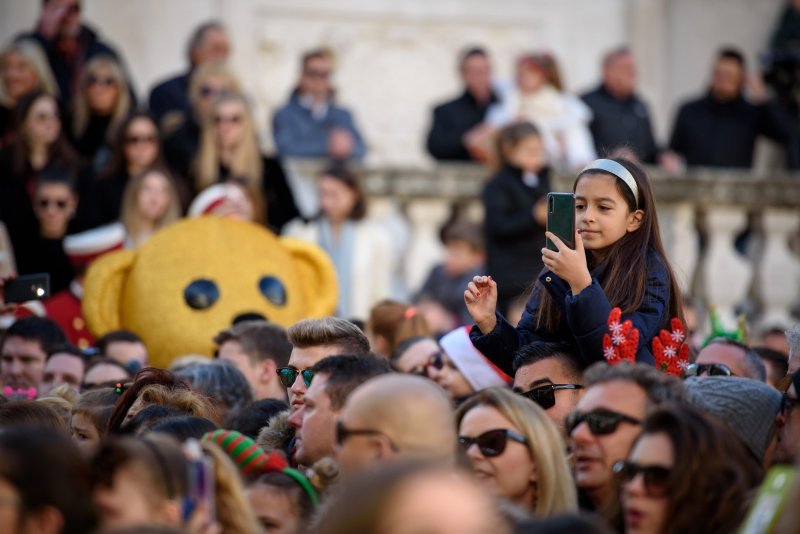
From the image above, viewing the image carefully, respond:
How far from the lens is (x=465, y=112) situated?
12656mm

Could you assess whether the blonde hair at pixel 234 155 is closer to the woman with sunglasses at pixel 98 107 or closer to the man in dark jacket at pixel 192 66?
the woman with sunglasses at pixel 98 107

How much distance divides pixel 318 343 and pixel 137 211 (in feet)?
13.0

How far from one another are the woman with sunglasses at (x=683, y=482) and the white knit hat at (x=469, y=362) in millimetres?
2900

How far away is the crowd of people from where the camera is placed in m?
4.56

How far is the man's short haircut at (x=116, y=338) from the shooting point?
29.0 ft

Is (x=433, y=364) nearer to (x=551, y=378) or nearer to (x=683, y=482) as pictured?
(x=551, y=378)

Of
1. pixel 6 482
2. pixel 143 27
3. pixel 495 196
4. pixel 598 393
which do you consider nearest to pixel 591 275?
pixel 598 393

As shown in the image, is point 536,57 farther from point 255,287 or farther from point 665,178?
point 255,287

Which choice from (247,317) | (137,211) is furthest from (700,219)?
(247,317)

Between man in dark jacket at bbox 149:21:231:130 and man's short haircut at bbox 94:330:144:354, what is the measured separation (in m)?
2.92

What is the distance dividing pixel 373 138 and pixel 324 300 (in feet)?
19.3

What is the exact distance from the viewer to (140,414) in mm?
6281

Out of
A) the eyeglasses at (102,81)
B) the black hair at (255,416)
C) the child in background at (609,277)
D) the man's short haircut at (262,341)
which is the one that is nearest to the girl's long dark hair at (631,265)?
the child in background at (609,277)

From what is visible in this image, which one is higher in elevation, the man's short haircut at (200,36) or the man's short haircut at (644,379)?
the man's short haircut at (200,36)
